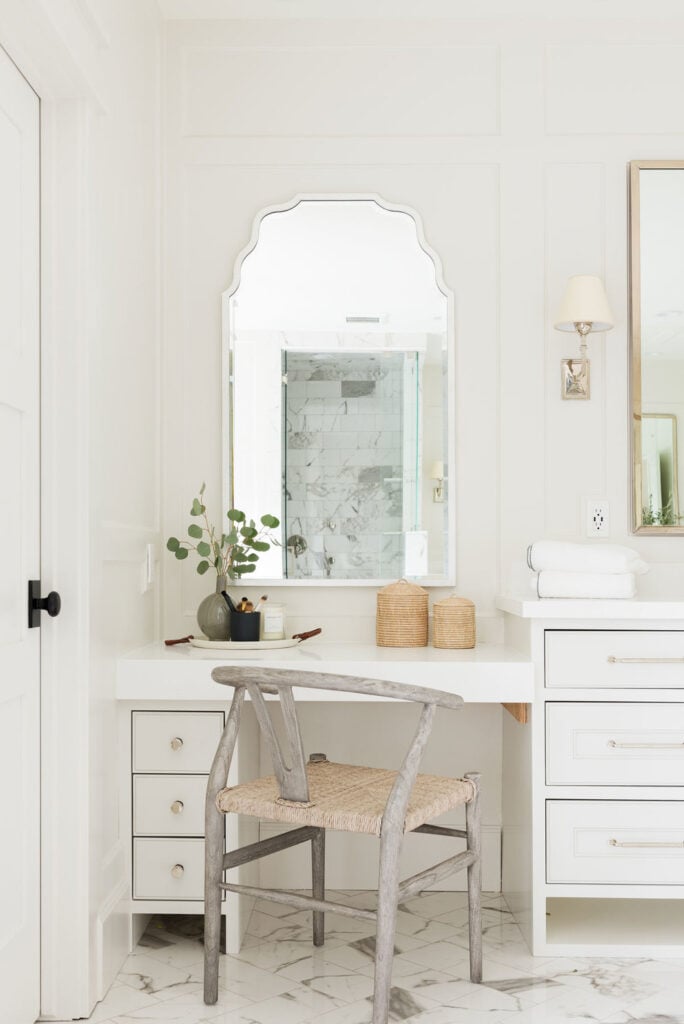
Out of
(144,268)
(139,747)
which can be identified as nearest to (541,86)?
(144,268)

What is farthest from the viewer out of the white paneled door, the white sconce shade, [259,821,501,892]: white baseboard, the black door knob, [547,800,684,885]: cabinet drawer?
[259,821,501,892]: white baseboard

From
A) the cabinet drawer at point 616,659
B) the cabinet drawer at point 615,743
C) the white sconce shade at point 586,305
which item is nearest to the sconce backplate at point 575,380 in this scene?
the white sconce shade at point 586,305

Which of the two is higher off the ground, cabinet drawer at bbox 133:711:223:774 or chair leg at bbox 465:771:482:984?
cabinet drawer at bbox 133:711:223:774

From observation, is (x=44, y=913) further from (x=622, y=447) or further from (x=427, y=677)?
(x=622, y=447)

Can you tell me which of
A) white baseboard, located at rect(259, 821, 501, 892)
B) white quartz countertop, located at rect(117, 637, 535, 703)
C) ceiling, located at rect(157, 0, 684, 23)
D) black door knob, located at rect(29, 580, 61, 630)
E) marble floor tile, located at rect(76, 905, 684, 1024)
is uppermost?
ceiling, located at rect(157, 0, 684, 23)

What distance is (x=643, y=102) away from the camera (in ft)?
9.80

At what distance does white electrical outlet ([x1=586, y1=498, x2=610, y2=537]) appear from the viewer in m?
2.94

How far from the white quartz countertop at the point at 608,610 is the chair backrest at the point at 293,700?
0.53 metres

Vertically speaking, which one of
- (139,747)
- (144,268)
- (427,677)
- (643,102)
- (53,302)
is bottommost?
(139,747)

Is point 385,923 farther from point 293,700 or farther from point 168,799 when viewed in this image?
point 168,799

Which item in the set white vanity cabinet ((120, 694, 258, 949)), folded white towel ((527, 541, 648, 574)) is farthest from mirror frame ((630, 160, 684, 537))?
white vanity cabinet ((120, 694, 258, 949))

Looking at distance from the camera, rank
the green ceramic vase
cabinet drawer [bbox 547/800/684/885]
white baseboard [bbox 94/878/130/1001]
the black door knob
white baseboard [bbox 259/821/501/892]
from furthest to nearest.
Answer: white baseboard [bbox 259/821/501/892], the green ceramic vase, cabinet drawer [bbox 547/800/684/885], white baseboard [bbox 94/878/130/1001], the black door knob

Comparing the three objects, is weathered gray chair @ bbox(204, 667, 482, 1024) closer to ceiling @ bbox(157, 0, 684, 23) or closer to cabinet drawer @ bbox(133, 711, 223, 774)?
cabinet drawer @ bbox(133, 711, 223, 774)

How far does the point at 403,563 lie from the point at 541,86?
1.51 m
